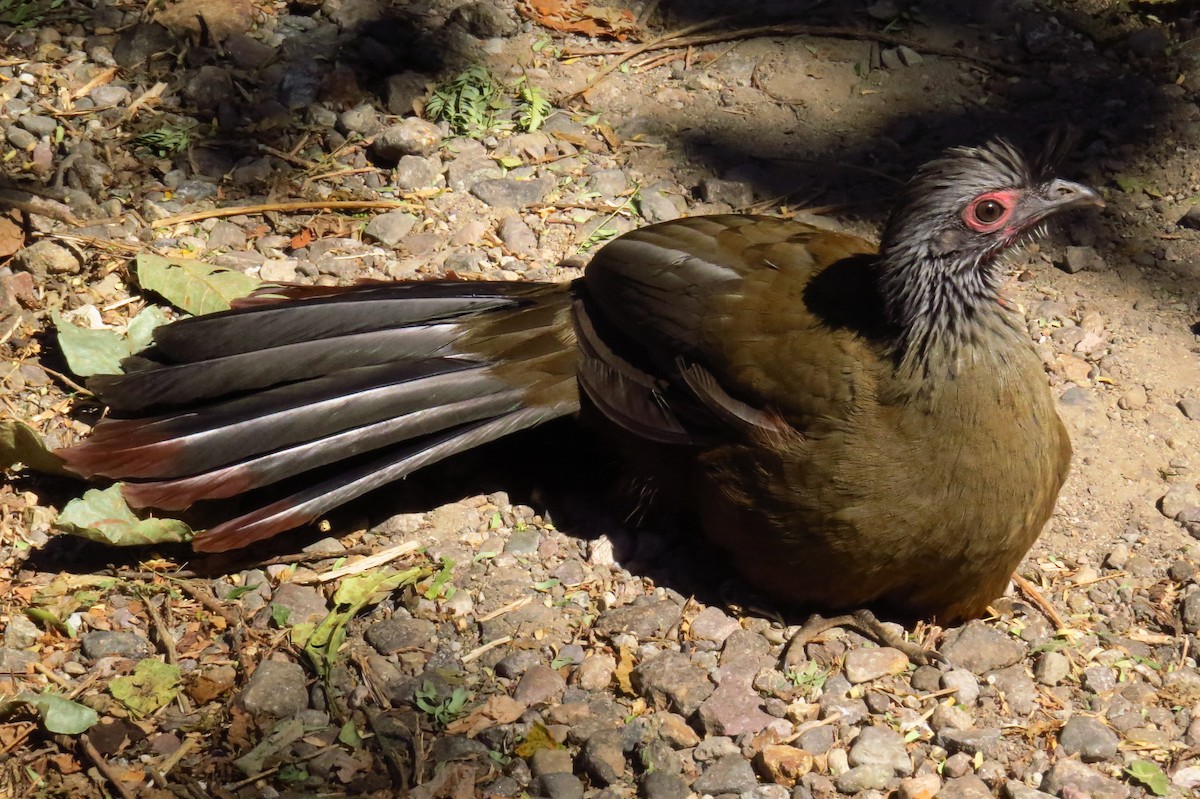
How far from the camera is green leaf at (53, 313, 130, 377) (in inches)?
187

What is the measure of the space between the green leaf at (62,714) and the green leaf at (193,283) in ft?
5.62

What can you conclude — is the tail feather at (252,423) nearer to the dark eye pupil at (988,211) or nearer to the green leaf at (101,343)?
the green leaf at (101,343)

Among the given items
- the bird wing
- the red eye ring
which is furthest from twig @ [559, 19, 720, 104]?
the red eye ring

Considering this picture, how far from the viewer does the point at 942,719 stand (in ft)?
13.1

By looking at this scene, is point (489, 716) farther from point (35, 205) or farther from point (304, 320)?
point (35, 205)

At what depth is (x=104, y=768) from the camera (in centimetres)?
367

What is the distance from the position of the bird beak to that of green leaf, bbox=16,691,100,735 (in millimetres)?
3257

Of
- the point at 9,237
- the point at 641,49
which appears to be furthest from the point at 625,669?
the point at 641,49

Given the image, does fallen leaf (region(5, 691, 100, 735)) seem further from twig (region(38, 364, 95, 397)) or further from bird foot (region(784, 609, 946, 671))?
bird foot (region(784, 609, 946, 671))

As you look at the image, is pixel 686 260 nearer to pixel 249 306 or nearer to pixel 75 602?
pixel 249 306

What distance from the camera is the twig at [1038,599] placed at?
4383 mm

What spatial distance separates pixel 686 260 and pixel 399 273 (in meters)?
1.51

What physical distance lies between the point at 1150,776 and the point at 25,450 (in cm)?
372

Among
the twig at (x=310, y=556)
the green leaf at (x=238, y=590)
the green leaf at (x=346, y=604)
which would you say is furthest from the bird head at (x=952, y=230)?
the green leaf at (x=238, y=590)
